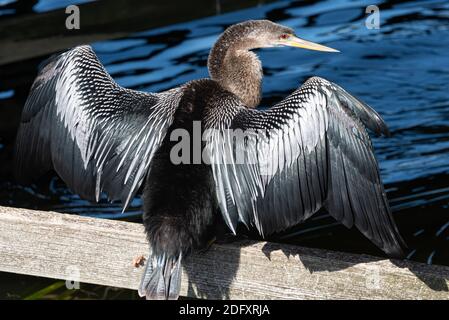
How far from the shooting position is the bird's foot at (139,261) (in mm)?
3666

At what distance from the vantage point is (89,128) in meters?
4.24

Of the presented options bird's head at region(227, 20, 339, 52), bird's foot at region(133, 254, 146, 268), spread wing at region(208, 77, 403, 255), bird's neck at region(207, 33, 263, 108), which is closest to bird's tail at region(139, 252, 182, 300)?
bird's foot at region(133, 254, 146, 268)

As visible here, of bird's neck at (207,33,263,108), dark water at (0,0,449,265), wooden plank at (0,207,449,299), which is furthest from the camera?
dark water at (0,0,449,265)

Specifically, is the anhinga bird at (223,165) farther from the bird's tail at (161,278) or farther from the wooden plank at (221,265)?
the wooden plank at (221,265)

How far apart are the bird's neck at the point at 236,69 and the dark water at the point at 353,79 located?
154cm

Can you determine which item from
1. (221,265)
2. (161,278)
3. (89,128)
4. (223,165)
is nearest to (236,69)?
(89,128)

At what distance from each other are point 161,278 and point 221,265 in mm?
296

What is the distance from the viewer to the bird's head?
15.6 ft

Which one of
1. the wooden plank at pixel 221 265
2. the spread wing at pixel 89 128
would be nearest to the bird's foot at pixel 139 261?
the wooden plank at pixel 221 265

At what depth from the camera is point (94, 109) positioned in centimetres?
430

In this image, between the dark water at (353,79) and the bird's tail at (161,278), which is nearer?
the bird's tail at (161,278)

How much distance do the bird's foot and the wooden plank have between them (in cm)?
2

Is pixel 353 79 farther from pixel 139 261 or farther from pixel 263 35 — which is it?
pixel 139 261

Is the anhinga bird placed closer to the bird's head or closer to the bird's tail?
the bird's tail
